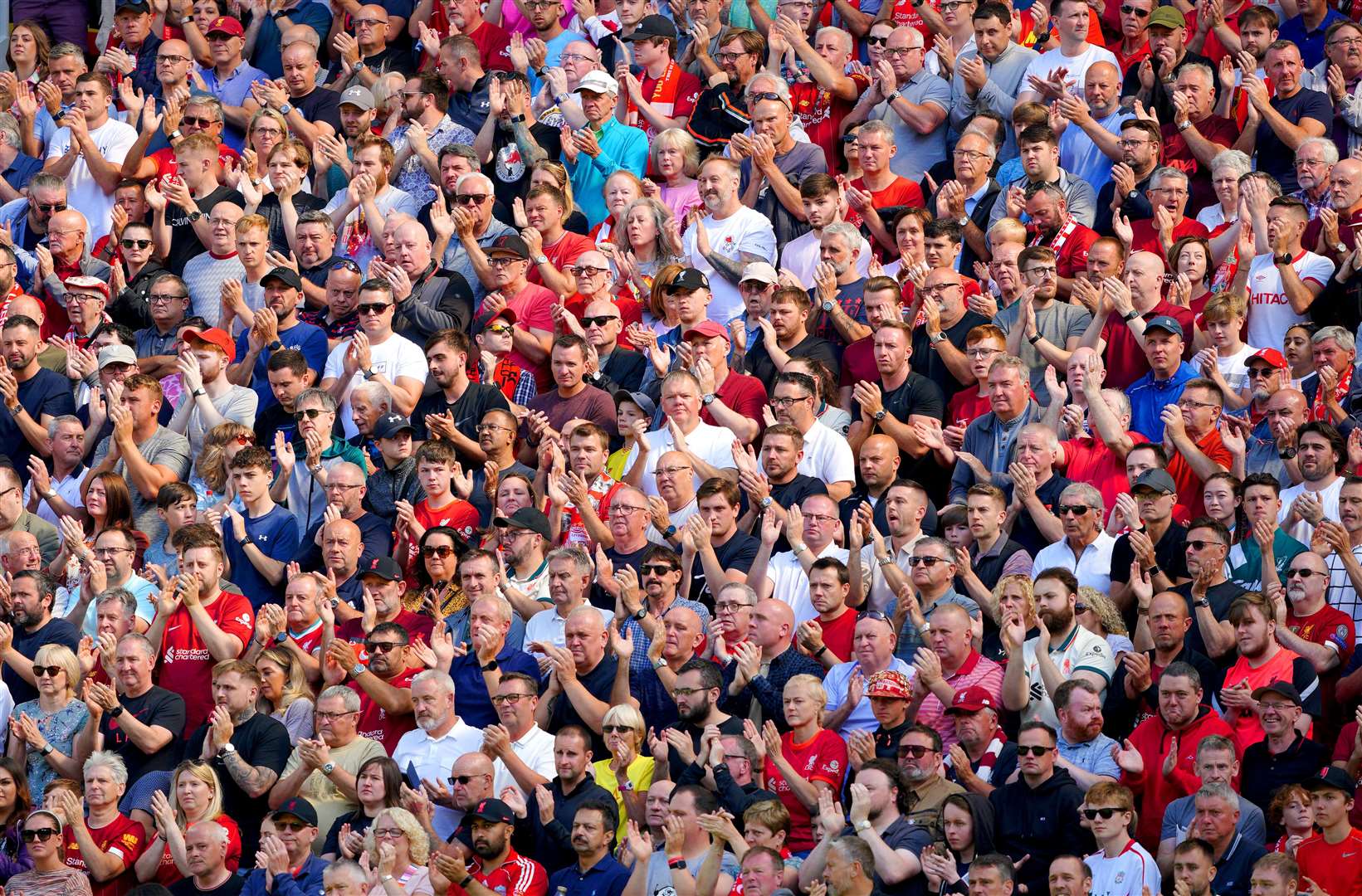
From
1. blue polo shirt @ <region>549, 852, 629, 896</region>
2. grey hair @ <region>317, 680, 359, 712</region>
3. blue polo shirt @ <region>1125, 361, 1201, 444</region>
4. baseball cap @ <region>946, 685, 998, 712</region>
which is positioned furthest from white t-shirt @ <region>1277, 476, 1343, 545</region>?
grey hair @ <region>317, 680, 359, 712</region>

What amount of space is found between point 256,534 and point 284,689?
47.0 inches

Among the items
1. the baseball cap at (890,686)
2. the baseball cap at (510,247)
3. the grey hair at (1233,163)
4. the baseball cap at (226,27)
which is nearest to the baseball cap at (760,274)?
the baseball cap at (510,247)

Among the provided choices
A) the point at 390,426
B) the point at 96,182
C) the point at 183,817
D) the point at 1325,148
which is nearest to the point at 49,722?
the point at 183,817

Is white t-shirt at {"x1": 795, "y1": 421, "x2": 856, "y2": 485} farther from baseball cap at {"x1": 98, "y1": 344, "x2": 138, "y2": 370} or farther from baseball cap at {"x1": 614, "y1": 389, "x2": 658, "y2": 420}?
baseball cap at {"x1": 98, "y1": 344, "x2": 138, "y2": 370}

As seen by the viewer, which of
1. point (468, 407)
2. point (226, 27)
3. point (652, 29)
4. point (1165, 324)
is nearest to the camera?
point (1165, 324)

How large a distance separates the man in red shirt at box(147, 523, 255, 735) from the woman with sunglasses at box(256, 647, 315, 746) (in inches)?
10.9

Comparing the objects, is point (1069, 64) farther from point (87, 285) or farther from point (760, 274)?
point (87, 285)

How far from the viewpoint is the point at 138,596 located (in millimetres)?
14211

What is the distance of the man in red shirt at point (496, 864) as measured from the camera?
12.0 meters

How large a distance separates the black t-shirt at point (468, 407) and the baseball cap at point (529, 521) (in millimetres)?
955

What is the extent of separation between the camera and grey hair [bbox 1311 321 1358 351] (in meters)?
13.5

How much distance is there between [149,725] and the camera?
43.6ft

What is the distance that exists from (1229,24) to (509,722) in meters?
6.73

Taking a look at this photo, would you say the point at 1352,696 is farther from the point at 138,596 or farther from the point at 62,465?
the point at 62,465
